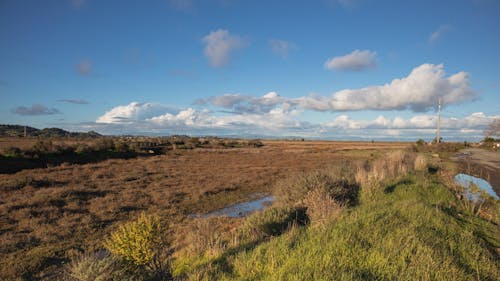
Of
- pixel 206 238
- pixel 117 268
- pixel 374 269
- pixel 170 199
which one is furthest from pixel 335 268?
pixel 170 199

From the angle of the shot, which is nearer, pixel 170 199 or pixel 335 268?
pixel 335 268

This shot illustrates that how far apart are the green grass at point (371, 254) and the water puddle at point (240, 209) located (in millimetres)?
7673

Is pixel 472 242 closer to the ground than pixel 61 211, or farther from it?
farther from it

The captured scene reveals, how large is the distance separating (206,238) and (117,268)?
364 cm

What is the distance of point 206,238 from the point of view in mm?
8305

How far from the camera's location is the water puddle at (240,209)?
47.6 feet

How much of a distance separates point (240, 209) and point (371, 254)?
1121 centimetres

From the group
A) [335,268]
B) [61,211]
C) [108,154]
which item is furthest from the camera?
[108,154]

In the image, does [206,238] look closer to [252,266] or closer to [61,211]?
[252,266]

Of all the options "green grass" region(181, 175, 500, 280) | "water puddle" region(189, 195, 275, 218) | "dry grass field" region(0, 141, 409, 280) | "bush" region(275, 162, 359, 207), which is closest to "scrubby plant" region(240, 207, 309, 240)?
"green grass" region(181, 175, 500, 280)

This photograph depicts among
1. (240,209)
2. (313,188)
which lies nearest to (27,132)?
(240,209)

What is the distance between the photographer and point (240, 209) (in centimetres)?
1586

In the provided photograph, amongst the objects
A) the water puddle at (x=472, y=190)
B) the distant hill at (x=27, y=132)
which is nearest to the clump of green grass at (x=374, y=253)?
the water puddle at (x=472, y=190)

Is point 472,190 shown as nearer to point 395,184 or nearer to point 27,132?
point 395,184
